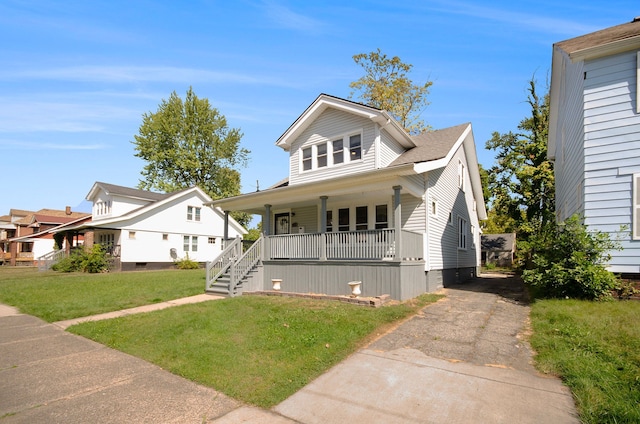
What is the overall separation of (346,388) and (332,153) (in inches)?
448

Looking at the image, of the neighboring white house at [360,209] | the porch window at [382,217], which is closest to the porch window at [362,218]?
the neighboring white house at [360,209]

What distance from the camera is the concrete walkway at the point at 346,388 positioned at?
4.04m

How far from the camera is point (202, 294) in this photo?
1287 centimetres

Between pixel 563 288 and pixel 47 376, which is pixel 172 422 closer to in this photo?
pixel 47 376

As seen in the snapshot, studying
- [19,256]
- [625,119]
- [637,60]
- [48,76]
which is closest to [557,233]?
[625,119]

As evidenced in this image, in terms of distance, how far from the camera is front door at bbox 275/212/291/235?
16908mm

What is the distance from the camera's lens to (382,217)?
45.2 feet

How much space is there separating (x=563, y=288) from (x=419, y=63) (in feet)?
78.9

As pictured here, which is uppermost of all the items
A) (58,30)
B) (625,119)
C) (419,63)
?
(419,63)

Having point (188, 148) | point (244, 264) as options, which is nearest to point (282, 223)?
point (244, 264)

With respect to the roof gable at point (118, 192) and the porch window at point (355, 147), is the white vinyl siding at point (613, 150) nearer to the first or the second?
the porch window at point (355, 147)

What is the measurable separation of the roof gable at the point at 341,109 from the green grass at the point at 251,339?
7105 millimetres

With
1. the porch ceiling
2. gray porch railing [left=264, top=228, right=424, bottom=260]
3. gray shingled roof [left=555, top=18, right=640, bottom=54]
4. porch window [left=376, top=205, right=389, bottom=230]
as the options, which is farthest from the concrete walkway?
gray shingled roof [left=555, top=18, right=640, bottom=54]

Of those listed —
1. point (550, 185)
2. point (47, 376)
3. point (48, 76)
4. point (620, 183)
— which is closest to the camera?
point (47, 376)
